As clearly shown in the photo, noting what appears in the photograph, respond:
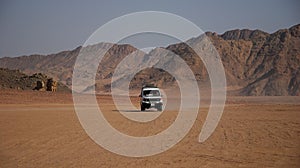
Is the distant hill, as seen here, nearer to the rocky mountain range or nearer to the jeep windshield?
the jeep windshield

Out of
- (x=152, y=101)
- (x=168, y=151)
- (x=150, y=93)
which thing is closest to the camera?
(x=168, y=151)

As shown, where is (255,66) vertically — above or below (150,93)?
above

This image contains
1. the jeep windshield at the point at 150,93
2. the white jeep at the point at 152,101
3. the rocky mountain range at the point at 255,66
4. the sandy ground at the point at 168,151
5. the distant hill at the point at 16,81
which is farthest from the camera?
the rocky mountain range at the point at 255,66

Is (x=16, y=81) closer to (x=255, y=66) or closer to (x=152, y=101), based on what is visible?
(x=152, y=101)

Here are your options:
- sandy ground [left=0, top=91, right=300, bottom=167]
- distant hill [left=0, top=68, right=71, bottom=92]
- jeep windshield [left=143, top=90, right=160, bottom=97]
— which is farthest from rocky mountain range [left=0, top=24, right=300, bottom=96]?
sandy ground [left=0, top=91, right=300, bottom=167]

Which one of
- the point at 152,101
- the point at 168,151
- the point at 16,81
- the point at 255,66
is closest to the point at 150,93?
the point at 152,101

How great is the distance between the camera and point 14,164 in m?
10.9

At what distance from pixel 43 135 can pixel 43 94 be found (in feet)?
139

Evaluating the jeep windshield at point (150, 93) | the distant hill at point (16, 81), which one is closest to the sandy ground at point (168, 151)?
the jeep windshield at point (150, 93)

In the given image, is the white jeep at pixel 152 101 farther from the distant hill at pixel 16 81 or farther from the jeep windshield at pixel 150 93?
the distant hill at pixel 16 81

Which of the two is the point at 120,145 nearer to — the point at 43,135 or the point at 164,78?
the point at 43,135

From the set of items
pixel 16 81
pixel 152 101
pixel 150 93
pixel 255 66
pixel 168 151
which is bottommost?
pixel 168 151

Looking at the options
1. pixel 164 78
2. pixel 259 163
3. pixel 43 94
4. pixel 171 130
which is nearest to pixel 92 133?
pixel 171 130

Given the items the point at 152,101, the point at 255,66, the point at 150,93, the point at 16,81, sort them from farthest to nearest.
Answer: the point at 255,66 → the point at 16,81 → the point at 150,93 → the point at 152,101
